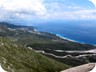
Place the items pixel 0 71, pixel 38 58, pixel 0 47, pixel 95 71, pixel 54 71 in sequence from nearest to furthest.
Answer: pixel 0 71 → pixel 95 71 → pixel 0 47 → pixel 54 71 → pixel 38 58

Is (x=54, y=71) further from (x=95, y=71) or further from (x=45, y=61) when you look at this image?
(x=95, y=71)

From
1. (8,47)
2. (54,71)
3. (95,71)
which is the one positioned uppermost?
(95,71)

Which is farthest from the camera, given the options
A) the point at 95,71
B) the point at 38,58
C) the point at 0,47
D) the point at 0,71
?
the point at 38,58

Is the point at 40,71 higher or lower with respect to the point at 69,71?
lower

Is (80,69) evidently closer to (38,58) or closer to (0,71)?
(0,71)

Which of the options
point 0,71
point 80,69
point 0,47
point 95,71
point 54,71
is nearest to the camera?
point 0,71

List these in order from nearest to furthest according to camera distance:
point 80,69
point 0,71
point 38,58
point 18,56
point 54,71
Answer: point 0,71 → point 80,69 → point 18,56 → point 54,71 → point 38,58

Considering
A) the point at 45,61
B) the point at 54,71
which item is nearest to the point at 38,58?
the point at 45,61

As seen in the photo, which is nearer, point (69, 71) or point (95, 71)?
point (95, 71)

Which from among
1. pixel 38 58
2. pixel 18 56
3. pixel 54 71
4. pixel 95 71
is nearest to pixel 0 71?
pixel 95 71
